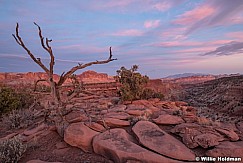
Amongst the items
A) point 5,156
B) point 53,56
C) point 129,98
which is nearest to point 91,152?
point 5,156

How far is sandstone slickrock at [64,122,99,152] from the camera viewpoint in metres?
6.01

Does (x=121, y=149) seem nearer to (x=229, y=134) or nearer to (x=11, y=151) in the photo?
(x=11, y=151)

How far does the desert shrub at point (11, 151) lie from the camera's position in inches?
211

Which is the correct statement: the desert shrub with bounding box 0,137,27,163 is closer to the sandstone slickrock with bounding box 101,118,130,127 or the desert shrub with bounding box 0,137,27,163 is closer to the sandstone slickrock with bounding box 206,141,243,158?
the sandstone slickrock with bounding box 101,118,130,127

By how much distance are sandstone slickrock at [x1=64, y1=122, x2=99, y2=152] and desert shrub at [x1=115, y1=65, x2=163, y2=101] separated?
6977mm

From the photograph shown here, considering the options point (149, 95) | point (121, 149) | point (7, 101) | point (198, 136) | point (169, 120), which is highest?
point (7, 101)

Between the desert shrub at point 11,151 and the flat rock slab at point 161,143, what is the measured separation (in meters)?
3.21

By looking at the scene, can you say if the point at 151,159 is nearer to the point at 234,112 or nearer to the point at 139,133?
the point at 139,133

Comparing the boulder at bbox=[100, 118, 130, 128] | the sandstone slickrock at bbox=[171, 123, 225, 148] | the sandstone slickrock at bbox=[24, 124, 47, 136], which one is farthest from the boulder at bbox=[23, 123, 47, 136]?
the sandstone slickrock at bbox=[171, 123, 225, 148]

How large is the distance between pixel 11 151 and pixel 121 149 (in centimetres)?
300

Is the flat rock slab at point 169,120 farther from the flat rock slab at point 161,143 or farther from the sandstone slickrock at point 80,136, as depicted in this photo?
the sandstone slickrock at point 80,136

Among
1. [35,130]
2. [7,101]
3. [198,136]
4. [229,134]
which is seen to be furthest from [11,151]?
[7,101]

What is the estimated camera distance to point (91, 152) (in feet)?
19.2

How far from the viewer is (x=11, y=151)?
5707 mm
